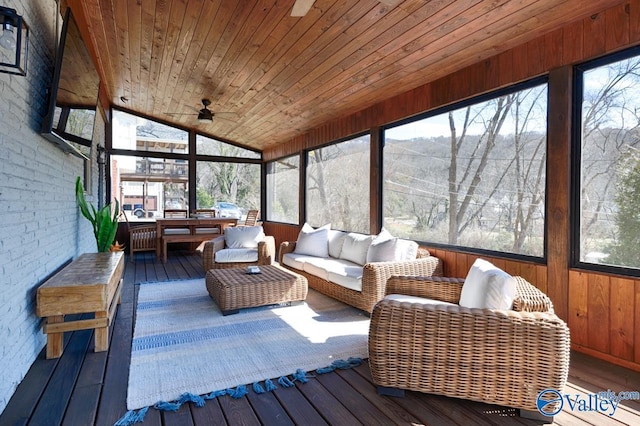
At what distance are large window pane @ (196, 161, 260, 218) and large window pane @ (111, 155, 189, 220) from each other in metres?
0.37

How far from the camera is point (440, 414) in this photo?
188 centimetres

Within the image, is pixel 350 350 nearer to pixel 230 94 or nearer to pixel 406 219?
pixel 406 219

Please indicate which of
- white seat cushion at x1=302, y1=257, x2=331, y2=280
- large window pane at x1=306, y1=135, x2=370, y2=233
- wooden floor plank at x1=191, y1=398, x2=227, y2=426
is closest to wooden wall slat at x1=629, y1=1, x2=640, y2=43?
large window pane at x1=306, y1=135, x2=370, y2=233

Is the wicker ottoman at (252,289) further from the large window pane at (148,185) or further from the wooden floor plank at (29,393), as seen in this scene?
the large window pane at (148,185)

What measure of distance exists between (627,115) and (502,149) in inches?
37.6

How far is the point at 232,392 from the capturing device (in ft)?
6.73

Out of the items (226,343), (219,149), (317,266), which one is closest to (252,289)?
(226,343)

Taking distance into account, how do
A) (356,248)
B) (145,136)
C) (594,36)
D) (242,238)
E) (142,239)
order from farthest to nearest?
(145,136) < (142,239) < (242,238) < (356,248) < (594,36)

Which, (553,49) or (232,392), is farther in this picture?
(553,49)

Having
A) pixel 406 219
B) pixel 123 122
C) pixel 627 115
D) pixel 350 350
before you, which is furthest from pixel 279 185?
pixel 627 115

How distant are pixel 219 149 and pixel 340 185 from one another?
13.3 feet

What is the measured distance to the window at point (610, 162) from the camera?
2.43 meters

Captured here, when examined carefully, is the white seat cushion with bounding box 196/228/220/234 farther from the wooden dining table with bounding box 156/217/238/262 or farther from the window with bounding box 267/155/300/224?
the window with bounding box 267/155/300/224

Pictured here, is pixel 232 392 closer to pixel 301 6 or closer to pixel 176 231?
pixel 301 6
